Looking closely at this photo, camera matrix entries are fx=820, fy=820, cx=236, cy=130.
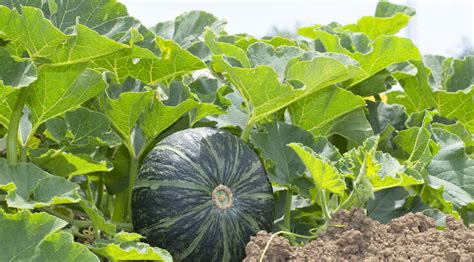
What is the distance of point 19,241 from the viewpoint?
5.08ft

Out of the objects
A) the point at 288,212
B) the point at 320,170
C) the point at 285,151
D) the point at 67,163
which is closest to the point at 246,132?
the point at 285,151

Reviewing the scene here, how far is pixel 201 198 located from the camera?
193 cm

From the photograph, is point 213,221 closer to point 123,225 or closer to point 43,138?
point 123,225

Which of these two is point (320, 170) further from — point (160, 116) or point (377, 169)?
point (160, 116)

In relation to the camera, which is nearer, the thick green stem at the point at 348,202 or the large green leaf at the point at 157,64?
the thick green stem at the point at 348,202

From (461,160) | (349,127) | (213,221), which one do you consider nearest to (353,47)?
(349,127)

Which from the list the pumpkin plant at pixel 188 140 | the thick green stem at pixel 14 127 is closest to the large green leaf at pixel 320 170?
the pumpkin plant at pixel 188 140

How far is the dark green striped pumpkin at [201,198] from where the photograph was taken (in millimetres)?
1919

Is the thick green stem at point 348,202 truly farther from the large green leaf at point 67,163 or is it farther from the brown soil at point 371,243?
the large green leaf at point 67,163

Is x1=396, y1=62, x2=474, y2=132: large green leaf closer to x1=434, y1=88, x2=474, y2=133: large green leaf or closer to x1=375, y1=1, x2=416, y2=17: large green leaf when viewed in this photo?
x1=434, y1=88, x2=474, y2=133: large green leaf

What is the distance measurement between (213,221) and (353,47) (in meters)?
0.63

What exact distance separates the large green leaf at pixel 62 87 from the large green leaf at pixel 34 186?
192 mm

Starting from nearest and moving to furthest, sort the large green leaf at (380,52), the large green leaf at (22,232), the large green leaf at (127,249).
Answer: the large green leaf at (22,232) < the large green leaf at (127,249) < the large green leaf at (380,52)

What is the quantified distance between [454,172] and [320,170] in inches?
20.0
